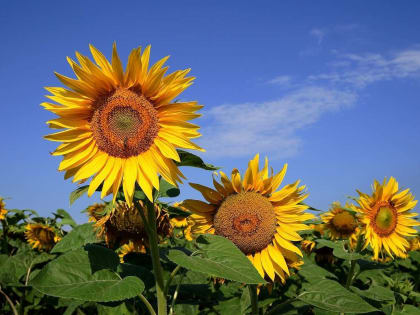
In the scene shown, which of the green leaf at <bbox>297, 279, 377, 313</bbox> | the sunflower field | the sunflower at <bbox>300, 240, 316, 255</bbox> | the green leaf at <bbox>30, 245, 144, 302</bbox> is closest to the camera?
the green leaf at <bbox>30, 245, 144, 302</bbox>

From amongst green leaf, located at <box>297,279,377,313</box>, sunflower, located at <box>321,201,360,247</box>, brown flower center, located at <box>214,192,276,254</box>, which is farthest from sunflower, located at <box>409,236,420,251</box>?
brown flower center, located at <box>214,192,276,254</box>

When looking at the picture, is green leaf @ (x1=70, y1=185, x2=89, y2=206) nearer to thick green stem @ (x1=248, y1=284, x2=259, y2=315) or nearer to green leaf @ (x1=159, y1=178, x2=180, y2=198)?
green leaf @ (x1=159, y1=178, x2=180, y2=198)

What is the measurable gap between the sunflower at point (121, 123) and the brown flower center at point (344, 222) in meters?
3.95

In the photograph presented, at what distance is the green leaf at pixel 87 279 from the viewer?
2193 millimetres

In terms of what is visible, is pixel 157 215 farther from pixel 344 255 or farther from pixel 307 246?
pixel 307 246

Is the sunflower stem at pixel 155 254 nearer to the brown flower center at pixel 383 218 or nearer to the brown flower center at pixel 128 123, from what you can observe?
the brown flower center at pixel 128 123

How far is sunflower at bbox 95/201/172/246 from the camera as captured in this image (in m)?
3.54

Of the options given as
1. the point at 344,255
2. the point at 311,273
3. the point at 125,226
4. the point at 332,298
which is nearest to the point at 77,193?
the point at 125,226

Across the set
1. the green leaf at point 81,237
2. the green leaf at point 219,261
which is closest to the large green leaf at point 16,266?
the green leaf at point 81,237

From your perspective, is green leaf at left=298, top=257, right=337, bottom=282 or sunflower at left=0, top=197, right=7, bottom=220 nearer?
green leaf at left=298, top=257, right=337, bottom=282

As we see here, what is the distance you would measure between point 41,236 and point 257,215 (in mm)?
3844

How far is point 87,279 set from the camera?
96.1 inches

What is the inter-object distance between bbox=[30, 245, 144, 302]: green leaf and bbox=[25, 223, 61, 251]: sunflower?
11.7 feet

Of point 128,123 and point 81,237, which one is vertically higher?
point 128,123
